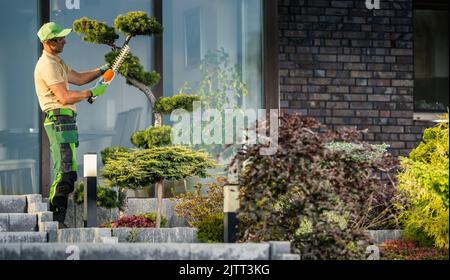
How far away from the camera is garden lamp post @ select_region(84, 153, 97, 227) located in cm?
1096

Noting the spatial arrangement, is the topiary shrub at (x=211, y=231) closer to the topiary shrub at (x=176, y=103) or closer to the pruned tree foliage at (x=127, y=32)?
the topiary shrub at (x=176, y=103)

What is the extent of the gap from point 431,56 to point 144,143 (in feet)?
15.7

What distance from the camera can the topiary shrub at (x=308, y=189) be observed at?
30.7ft

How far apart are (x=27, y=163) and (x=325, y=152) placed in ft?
15.5

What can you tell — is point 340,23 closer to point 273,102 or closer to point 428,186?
point 273,102

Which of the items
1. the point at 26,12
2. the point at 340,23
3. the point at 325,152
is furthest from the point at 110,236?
the point at 340,23

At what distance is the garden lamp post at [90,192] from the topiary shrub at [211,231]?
3.81 ft

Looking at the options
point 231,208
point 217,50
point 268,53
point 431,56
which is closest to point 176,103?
point 217,50

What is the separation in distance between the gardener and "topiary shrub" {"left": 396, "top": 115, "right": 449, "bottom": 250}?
3440 mm

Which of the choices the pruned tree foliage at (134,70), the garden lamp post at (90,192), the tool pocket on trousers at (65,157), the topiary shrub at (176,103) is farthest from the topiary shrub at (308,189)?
the pruned tree foliage at (134,70)

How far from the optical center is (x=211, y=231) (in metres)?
10.5

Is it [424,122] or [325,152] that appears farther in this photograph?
[424,122]

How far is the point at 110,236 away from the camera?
10305mm

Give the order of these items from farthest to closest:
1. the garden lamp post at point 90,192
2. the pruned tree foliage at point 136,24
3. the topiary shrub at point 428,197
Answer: the pruned tree foliage at point 136,24 → the garden lamp post at point 90,192 → the topiary shrub at point 428,197
